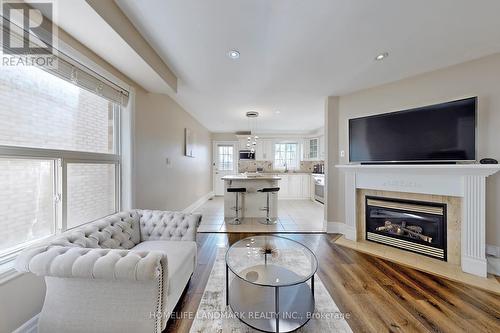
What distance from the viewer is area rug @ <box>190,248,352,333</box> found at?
142 centimetres

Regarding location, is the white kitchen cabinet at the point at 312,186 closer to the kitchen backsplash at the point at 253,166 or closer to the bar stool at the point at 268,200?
the kitchen backsplash at the point at 253,166

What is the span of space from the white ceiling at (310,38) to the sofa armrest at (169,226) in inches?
71.7

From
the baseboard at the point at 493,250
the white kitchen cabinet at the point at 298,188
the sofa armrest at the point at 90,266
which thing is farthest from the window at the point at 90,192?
the white kitchen cabinet at the point at 298,188

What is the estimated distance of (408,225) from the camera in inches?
107

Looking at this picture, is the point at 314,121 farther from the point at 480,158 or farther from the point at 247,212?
the point at 480,158

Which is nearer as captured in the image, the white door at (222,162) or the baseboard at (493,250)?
the baseboard at (493,250)

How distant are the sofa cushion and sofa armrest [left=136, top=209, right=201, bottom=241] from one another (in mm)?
78

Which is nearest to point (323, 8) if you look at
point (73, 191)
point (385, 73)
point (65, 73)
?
point (385, 73)

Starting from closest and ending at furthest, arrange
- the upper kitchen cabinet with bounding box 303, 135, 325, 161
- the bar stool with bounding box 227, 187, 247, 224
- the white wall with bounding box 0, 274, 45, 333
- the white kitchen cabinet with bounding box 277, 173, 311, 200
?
the white wall with bounding box 0, 274, 45, 333, the bar stool with bounding box 227, 187, 247, 224, the upper kitchen cabinet with bounding box 303, 135, 325, 161, the white kitchen cabinet with bounding box 277, 173, 311, 200

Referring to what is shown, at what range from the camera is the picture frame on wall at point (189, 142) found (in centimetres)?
438

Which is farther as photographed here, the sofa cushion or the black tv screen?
the black tv screen

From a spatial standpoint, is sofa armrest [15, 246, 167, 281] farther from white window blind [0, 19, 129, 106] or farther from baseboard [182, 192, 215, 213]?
baseboard [182, 192, 215, 213]

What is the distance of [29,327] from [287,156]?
21.8ft

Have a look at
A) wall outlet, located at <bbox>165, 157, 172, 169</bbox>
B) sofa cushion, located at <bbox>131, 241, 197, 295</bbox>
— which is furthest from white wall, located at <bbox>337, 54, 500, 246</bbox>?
wall outlet, located at <bbox>165, 157, 172, 169</bbox>
